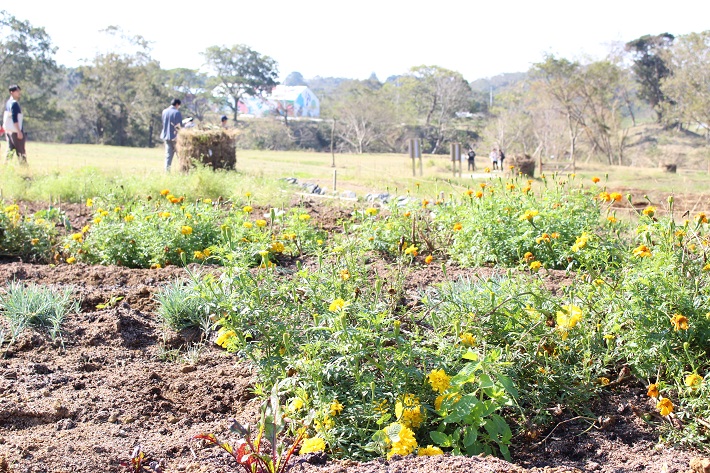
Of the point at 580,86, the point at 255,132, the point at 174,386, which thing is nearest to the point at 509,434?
the point at 174,386

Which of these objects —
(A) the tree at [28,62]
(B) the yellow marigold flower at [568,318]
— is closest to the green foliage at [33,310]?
(B) the yellow marigold flower at [568,318]

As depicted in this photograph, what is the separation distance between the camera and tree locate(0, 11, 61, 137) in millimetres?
40625

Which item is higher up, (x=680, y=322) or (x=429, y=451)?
(x=680, y=322)

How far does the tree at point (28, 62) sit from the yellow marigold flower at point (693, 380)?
43.5 metres

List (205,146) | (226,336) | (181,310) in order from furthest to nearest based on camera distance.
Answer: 1. (205,146)
2. (181,310)
3. (226,336)

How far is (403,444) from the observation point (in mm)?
2102

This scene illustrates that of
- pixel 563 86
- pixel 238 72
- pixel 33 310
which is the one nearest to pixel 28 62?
pixel 238 72

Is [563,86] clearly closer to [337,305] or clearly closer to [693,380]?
[693,380]

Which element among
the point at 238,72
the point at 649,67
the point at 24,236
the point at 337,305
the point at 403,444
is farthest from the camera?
the point at 238,72

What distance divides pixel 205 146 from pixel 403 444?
35.7ft

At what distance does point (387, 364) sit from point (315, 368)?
A: 0.28 metres

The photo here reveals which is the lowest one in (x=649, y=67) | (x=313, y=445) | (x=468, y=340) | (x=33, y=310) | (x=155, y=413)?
(x=155, y=413)

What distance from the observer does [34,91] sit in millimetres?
44469

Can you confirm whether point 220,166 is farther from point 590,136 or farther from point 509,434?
point 590,136
